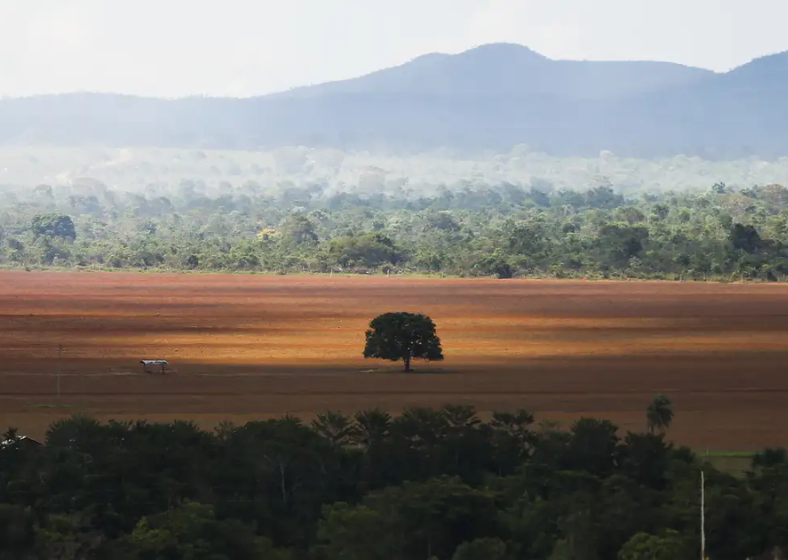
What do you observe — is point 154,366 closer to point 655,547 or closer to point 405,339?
point 405,339

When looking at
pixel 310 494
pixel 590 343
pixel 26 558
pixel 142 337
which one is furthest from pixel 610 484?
pixel 142 337

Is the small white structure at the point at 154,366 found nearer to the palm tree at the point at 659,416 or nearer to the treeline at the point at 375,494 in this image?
the palm tree at the point at 659,416

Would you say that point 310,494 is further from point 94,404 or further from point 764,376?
point 764,376

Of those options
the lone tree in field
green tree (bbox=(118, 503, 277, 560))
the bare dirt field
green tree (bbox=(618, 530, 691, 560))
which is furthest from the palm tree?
green tree (bbox=(118, 503, 277, 560))

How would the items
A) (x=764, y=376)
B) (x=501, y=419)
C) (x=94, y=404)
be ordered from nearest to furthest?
1. (x=501, y=419)
2. (x=94, y=404)
3. (x=764, y=376)

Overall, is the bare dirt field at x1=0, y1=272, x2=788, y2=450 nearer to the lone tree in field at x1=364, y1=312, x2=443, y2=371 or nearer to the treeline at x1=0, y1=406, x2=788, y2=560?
the lone tree in field at x1=364, y1=312, x2=443, y2=371
